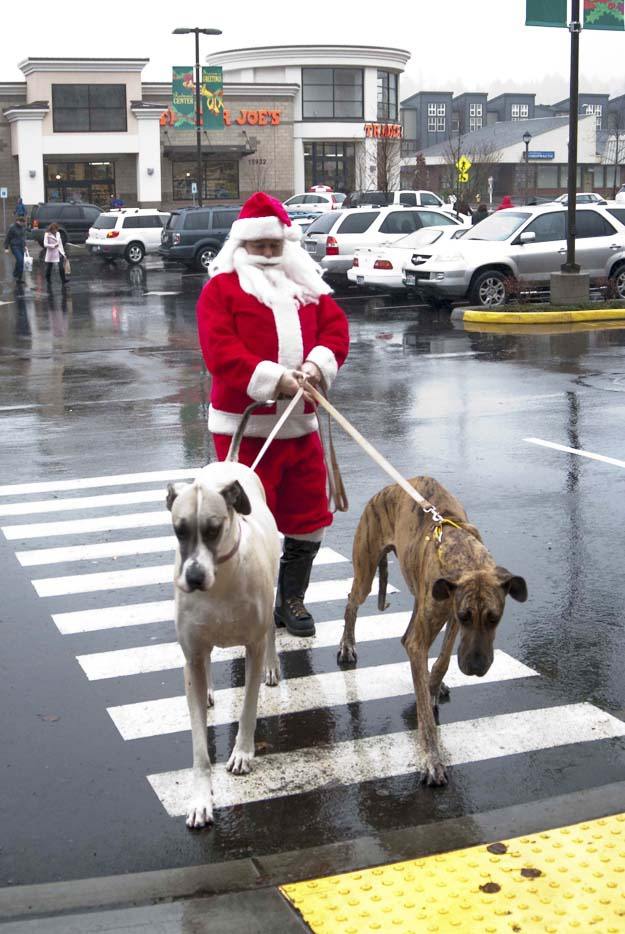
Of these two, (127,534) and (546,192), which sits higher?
(546,192)

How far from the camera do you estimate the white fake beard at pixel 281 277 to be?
19.4 ft

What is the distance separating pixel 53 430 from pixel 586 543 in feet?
20.3

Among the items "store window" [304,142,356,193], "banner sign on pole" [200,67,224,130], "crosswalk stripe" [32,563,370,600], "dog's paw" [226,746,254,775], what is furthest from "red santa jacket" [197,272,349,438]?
"store window" [304,142,356,193]

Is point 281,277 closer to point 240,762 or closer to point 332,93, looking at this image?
point 240,762

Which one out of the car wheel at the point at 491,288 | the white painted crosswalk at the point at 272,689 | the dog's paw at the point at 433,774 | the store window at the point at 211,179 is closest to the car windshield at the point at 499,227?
the car wheel at the point at 491,288

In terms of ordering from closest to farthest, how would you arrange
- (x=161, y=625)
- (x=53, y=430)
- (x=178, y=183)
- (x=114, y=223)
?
(x=161, y=625) < (x=53, y=430) < (x=114, y=223) < (x=178, y=183)

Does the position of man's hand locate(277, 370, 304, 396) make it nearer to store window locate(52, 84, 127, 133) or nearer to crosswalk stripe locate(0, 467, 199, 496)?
crosswalk stripe locate(0, 467, 199, 496)

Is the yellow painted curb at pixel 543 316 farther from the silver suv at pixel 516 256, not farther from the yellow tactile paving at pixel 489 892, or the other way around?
the yellow tactile paving at pixel 489 892

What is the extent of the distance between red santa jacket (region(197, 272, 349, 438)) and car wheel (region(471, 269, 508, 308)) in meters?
16.3

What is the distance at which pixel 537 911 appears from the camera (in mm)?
3834

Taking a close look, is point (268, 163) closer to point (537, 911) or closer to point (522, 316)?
point (522, 316)

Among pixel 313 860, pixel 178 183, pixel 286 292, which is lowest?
pixel 313 860

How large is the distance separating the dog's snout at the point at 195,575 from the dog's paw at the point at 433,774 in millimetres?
1341

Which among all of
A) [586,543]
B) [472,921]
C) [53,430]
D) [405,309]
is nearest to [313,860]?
[472,921]
